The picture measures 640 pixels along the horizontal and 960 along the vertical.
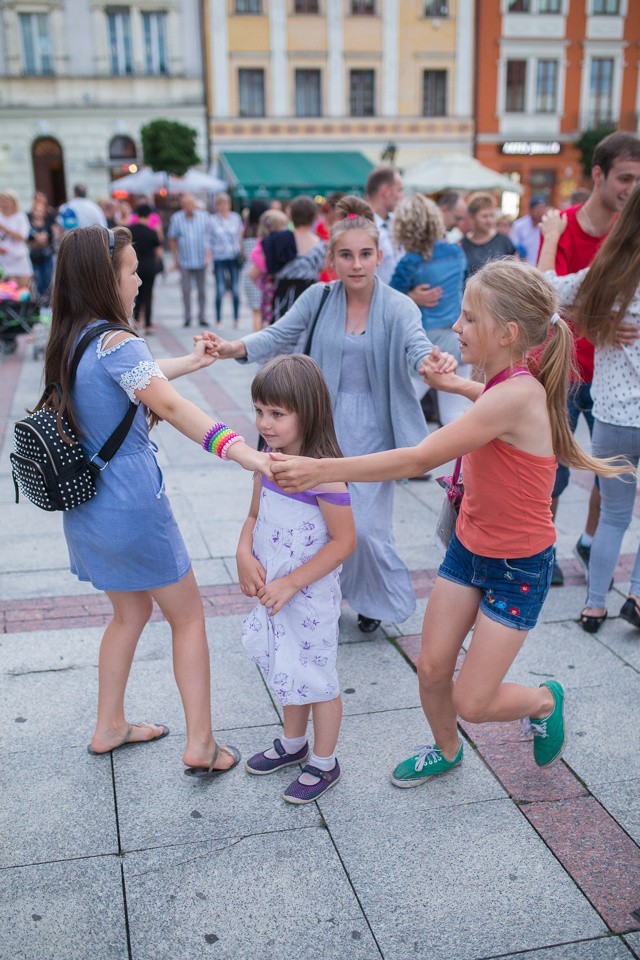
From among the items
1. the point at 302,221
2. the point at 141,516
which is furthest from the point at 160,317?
the point at 141,516

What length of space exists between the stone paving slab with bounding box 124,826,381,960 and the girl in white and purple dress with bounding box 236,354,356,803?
0.29 m

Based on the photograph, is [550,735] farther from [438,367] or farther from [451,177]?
[451,177]

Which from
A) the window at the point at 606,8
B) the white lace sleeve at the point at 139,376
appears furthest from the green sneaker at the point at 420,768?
the window at the point at 606,8

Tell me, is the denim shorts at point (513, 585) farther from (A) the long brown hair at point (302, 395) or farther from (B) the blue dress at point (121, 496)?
(B) the blue dress at point (121, 496)

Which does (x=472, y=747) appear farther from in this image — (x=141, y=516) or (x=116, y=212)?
(x=116, y=212)

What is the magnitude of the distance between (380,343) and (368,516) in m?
0.75

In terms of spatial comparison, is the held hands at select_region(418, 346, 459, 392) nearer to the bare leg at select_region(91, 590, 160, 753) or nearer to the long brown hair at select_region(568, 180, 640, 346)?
the long brown hair at select_region(568, 180, 640, 346)

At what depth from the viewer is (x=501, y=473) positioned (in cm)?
265

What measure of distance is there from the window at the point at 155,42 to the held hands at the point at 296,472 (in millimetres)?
33566

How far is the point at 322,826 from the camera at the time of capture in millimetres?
2797

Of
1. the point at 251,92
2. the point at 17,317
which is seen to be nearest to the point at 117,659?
the point at 17,317

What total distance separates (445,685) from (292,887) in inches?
30.3

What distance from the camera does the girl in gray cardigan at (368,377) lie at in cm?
384

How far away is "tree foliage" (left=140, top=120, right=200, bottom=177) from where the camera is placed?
2747cm
